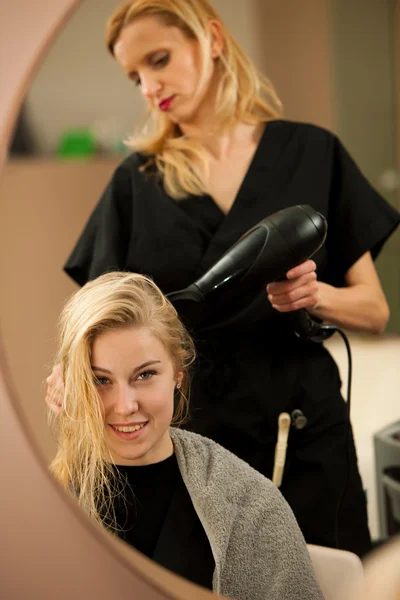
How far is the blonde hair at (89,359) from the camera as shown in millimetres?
588

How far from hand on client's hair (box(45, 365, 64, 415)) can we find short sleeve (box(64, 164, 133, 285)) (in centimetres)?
9

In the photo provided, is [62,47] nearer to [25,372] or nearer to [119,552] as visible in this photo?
[25,372]

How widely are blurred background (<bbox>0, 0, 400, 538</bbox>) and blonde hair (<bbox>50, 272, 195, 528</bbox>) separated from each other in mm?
27

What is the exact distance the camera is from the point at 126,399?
581mm

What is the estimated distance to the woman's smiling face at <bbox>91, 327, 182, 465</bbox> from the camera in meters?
0.58

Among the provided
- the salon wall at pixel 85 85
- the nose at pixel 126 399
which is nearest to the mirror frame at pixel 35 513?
the salon wall at pixel 85 85

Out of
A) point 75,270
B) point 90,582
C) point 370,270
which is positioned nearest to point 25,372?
point 75,270

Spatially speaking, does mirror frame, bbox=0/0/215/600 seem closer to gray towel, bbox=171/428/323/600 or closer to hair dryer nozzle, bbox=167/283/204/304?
gray towel, bbox=171/428/323/600

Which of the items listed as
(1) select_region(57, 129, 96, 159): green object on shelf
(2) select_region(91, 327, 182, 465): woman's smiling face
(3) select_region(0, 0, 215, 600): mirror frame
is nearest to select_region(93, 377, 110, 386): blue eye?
(2) select_region(91, 327, 182, 465): woman's smiling face

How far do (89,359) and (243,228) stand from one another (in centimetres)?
18

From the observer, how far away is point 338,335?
2.03ft

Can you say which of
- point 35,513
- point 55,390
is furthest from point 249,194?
point 35,513

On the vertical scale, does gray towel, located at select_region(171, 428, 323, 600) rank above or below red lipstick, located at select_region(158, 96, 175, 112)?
below

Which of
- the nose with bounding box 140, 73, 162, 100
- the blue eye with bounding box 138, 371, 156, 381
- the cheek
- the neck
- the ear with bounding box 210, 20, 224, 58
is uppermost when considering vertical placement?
the ear with bounding box 210, 20, 224, 58
